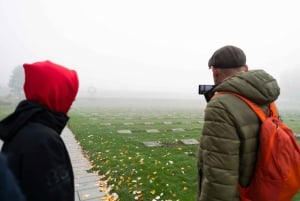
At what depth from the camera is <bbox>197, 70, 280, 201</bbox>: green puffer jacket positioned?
2.57m

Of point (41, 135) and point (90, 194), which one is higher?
point (41, 135)

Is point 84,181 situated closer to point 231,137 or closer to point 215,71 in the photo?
point 215,71

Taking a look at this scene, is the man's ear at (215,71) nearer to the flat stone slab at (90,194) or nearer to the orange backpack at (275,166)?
the orange backpack at (275,166)

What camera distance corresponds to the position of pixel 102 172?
27.9ft

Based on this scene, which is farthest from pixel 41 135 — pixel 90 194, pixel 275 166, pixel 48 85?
pixel 90 194

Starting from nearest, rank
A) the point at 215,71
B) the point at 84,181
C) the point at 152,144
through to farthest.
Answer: the point at 215,71, the point at 84,181, the point at 152,144

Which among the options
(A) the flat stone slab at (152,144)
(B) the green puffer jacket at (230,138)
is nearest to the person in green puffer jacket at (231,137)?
(B) the green puffer jacket at (230,138)

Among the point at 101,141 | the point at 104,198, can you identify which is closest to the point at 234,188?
the point at 104,198

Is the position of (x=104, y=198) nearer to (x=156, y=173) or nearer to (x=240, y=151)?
(x=156, y=173)

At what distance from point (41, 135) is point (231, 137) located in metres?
1.64

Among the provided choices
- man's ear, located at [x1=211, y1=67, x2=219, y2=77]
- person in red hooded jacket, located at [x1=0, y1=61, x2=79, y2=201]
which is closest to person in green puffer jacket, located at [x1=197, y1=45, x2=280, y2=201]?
man's ear, located at [x1=211, y1=67, x2=219, y2=77]

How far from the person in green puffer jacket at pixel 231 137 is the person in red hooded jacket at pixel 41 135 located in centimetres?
128

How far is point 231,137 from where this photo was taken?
2.57 m

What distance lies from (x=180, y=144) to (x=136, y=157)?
3.52m
